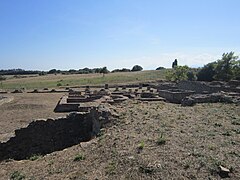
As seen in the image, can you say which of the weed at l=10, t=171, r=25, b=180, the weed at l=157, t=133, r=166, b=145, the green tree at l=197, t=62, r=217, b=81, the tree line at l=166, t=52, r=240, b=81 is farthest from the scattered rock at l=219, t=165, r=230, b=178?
the green tree at l=197, t=62, r=217, b=81

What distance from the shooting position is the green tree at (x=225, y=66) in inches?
1853

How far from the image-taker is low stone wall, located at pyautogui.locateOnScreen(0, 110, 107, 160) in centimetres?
1102

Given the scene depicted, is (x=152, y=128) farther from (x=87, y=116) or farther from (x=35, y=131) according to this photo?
(x=35, y=131)

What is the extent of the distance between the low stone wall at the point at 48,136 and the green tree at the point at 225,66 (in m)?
39.5

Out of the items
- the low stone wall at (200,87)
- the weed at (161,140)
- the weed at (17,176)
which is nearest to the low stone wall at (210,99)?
the weed at (161,140)

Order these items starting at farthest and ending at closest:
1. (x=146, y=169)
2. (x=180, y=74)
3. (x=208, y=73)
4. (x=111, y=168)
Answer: (x=180, y=74)
(x=208, y=73)
(x=111, y=168)
(x=146, y=169)

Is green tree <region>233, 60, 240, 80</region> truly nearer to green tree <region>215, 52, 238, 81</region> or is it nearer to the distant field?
green tree <region>215, 52, 238, 81</region>

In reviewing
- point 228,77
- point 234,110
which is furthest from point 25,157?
point 228,77

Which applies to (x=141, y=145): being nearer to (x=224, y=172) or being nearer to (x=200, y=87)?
(x=224, y=172)

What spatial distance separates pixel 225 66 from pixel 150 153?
44.1 m

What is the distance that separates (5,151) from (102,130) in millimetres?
3920

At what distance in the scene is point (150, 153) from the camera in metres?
7.43

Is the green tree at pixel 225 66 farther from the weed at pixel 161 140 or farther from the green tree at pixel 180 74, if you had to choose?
the weed at pixel 161 140

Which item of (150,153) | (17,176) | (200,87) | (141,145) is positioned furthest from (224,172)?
(200,87)
